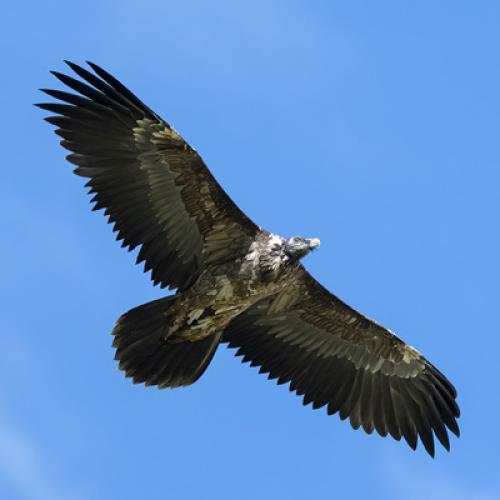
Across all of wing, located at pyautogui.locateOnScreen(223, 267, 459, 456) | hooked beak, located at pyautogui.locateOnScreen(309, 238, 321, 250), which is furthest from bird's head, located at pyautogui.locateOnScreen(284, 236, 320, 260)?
wing, located at pyautogui.locateOnScreen(223, 267, 459, 456)

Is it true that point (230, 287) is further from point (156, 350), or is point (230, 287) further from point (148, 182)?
point (148, 182)

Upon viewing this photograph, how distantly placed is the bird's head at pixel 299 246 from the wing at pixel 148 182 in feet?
1.36

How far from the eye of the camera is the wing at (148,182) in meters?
14.9

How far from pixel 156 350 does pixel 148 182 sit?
70.5 inches

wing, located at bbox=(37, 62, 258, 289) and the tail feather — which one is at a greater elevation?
wing, located at bbox=(37, 62, 258, 289)

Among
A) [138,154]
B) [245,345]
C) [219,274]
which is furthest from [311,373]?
[138,154]

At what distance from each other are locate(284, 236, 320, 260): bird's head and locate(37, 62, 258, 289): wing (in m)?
0.42

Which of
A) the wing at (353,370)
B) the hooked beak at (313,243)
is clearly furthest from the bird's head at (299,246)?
the wing at (353,370)

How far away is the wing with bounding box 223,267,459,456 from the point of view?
642 inches

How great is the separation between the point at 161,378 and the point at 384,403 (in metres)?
2.83

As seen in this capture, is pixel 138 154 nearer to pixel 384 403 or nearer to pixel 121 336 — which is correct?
pixel 121 336

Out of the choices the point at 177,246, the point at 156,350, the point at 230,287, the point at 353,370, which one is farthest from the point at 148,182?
the point at 353,370

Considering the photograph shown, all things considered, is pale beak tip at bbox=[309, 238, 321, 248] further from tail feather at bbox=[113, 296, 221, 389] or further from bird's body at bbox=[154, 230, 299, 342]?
tail feather at bbox=[113, 296, 221, 389]

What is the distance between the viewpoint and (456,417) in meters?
16.6
